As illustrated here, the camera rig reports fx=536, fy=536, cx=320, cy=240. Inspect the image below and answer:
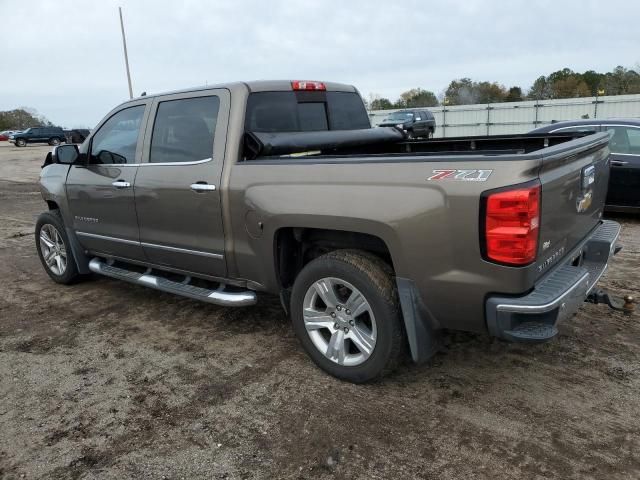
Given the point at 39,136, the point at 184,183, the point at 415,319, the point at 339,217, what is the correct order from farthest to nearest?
1. the point at 39,136
2. the point at 184,183
3. the point at 339,217
4. the point at 415,319

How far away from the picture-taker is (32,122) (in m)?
76.3

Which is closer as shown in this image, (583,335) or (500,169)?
(500,169)

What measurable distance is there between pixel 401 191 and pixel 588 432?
158cm

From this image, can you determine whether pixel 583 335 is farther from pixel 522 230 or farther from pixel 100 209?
pixel 100 209

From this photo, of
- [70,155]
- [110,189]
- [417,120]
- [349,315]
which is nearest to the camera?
[349,315]

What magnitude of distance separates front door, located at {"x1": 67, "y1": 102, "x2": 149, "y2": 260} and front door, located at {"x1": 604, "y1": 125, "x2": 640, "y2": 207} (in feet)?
21.0

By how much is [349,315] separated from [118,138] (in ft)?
9.03

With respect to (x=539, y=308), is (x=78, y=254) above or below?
below

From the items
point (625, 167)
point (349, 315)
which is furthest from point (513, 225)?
point (625, 167)

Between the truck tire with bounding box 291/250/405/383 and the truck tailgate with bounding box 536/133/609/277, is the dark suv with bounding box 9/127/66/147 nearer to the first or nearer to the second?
the truck tire with bounding box 291/250/405/383

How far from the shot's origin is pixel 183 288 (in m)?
4.19

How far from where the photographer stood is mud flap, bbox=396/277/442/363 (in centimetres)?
295

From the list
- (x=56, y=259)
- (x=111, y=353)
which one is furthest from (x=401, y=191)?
(x=56, y=259)

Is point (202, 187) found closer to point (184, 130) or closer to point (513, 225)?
point (184, 130)
